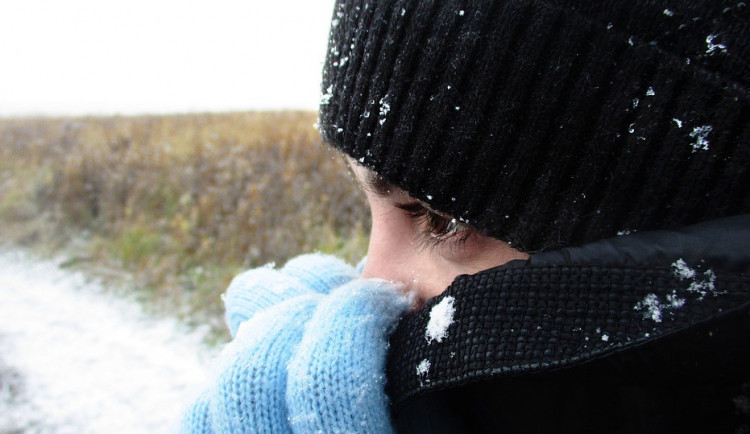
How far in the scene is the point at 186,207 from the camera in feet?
17.8

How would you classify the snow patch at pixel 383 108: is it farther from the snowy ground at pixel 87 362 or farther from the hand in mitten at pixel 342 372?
the snowy ground at pixel 87 362

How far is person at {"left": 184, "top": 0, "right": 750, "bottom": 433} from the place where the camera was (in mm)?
697

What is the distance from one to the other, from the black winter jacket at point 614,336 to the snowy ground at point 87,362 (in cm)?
265

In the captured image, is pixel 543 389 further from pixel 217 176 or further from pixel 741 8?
pixel 217 176

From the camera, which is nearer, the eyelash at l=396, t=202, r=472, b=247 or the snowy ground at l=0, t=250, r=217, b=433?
the eyelash at l=396, t=202, r=472, b=247

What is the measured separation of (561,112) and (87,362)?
158 inches

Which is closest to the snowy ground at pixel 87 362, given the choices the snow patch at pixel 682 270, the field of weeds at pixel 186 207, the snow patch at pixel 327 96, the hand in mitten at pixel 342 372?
the field of weeds at pixel 186 207

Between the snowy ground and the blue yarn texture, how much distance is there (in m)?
2.24

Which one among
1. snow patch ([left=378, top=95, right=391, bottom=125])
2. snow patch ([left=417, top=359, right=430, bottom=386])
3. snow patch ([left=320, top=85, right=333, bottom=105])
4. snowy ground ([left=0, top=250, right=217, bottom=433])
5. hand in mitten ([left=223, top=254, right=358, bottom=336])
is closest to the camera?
snow patch ([left=417, top=359, right=430, bottom=386])

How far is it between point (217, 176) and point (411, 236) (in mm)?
4996

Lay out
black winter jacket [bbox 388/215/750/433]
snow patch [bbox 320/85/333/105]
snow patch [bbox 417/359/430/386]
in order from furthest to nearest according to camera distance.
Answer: snow patch [bbox 320/85/333/105] → snow patch [bbox 417/359/430/386] → black winter jacket [bbox 388/215/750/433]

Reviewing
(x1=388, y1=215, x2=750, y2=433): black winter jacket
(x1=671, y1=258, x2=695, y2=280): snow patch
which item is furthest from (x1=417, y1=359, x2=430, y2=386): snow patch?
(x1=671, y1=258, x2=695, y2=280): snow patch

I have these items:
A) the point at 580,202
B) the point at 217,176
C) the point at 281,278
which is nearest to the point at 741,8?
the point at 580,202

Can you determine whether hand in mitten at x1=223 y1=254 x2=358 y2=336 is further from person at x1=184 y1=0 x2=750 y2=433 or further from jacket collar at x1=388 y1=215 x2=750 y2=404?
jacket collar at x1=388 y1=215 x2=750 y2=404
